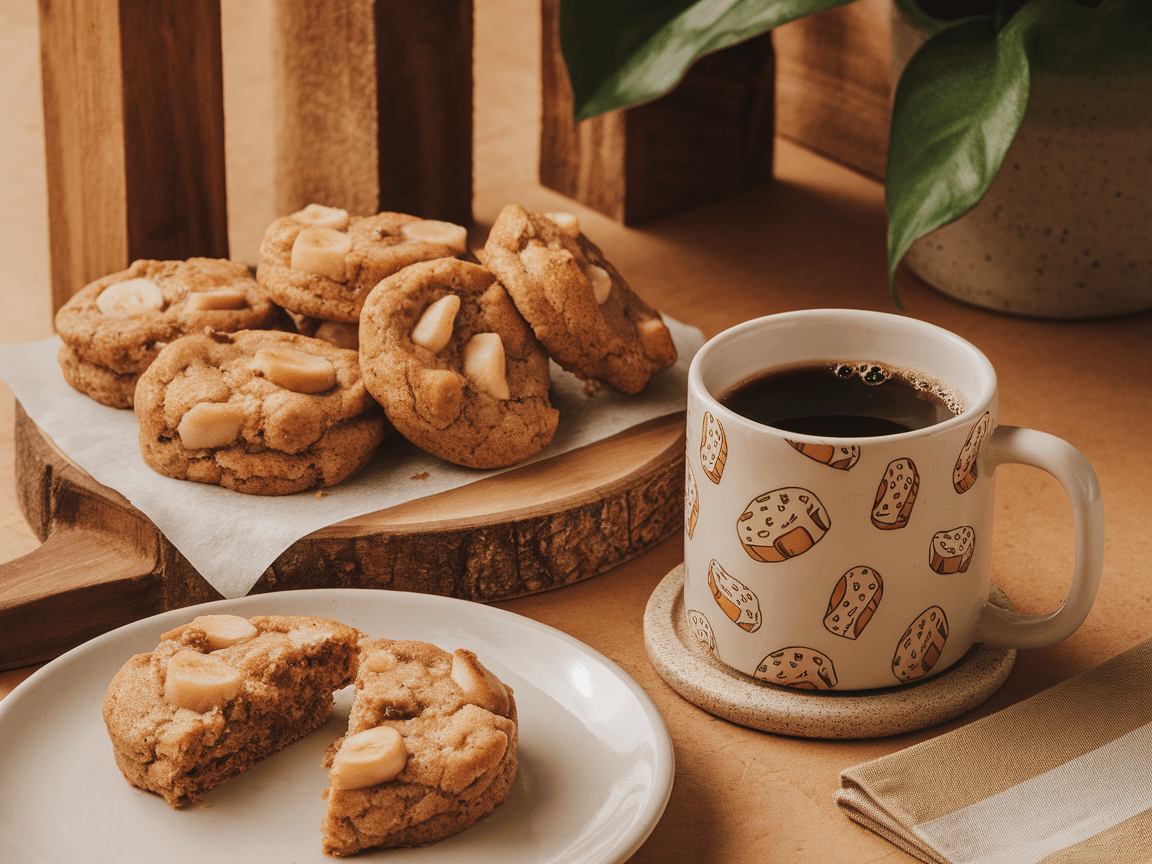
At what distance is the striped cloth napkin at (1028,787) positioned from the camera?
2.41ft

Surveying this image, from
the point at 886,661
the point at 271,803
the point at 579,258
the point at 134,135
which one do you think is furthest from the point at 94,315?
the point at 886,661

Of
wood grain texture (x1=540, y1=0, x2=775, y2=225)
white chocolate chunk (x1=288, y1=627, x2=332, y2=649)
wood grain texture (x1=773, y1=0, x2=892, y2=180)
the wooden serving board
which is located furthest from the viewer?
wood grain texture (x1=773, y1=0, x2=892, y2=180)

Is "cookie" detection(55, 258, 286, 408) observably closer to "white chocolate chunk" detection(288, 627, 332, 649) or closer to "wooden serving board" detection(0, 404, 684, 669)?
"wooden serving board" detection(0, 404, 684, 669)

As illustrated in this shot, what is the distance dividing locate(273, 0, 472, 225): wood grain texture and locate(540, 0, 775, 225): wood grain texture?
15 centimetres

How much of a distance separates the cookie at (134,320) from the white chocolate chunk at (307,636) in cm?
38

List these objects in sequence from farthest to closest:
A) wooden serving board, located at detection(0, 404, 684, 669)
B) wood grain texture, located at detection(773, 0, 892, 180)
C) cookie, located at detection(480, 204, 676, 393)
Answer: wood grain texture, located at detection(773, 0, 892, 180), cookie, located at detection(480, 204, 676, 393), wooden serving board, located at detection(0, 404, 684, 669)

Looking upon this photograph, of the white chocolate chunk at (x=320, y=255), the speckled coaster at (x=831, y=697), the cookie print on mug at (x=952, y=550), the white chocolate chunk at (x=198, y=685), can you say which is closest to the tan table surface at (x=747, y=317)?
the speckled coaster at (x=831, y=697)

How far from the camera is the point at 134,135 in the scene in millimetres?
1357

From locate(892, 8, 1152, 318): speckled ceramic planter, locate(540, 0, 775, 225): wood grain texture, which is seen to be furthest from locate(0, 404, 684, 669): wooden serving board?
locate(540, 0, 775, 225): wood grain texture

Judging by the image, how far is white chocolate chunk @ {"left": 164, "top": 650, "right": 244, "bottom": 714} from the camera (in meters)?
0.77

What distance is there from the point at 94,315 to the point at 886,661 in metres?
0.75

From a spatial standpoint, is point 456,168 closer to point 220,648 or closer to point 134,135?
point 134,135

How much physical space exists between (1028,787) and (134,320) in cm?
81

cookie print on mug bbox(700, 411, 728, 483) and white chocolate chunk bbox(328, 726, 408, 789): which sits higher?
cookie print on mug bbox(700, 411, 728, 483)
